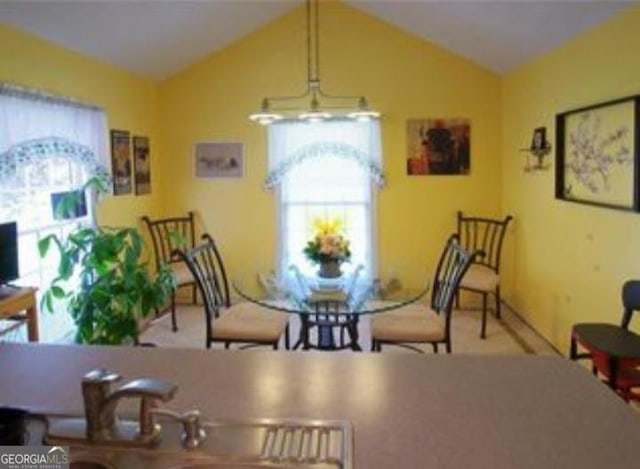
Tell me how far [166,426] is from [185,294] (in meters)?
4.83

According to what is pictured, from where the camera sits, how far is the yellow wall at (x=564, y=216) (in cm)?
322

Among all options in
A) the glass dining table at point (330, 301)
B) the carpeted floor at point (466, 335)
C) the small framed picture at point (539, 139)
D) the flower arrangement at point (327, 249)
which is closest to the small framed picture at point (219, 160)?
the carpeted floor at point (466, 335)

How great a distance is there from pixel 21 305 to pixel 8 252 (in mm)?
322

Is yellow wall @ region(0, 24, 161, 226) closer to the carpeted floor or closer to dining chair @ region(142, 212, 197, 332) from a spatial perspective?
dining chair @ region(142, 212, 197, 332)

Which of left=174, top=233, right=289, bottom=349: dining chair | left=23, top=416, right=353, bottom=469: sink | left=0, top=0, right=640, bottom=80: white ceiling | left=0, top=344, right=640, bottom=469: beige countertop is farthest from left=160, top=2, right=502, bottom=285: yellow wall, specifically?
left=23, top=416, right=353, bottom=469: sink

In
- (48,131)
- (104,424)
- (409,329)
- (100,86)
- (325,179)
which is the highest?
(100,86)

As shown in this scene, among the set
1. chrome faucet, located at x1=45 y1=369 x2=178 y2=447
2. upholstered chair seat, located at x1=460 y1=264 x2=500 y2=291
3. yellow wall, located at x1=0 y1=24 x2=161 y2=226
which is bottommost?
upholstered chair seat, located at x1=460 y1=264 x2=500 y2=291

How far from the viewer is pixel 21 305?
3238mm

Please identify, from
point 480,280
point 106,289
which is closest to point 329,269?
point 106,289

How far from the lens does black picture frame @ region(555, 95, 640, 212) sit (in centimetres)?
308

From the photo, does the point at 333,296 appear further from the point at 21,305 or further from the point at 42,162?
the point at 42,162

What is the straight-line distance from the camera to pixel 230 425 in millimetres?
1142

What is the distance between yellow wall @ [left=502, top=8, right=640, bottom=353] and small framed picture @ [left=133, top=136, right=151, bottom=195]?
3432 mm

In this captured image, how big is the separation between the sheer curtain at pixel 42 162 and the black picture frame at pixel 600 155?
3.47m
